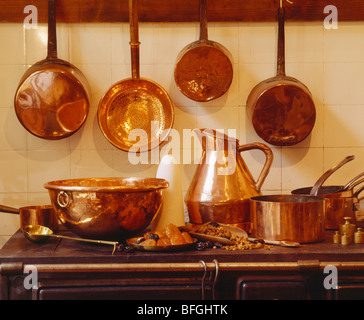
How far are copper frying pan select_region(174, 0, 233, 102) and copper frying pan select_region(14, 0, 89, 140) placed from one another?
0.46 m

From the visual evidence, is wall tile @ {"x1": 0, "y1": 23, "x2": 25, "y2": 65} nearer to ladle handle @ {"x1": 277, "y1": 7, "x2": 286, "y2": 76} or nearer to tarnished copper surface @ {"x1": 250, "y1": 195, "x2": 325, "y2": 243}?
ladle handle @ {"x1": 277, "y1": 7, "x2": 286, "y2": 76}

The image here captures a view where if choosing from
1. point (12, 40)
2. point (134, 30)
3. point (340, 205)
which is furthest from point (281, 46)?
point (12, 40)

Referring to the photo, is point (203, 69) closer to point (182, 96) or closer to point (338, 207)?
point (182, 96)

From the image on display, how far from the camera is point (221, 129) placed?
2.26m

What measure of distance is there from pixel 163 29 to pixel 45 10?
56 cm

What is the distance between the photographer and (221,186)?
1.88 meters

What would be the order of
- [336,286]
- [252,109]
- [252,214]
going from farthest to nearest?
1. [252,109]
2. [252,214]
3. [336,286]

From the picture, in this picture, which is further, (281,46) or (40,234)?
(281,46)

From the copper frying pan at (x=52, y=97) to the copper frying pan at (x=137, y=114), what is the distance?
12cm

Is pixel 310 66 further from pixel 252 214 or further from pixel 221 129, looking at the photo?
pixel 252 214

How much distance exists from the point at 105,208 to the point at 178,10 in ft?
3.53

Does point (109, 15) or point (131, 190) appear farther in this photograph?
point (109, 15)

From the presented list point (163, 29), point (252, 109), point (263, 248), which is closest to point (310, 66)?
point (252, 109)

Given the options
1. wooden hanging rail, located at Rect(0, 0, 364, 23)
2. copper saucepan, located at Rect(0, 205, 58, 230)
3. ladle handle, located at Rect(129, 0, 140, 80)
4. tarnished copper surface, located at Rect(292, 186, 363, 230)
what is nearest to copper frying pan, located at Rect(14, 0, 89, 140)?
wooden hanging rail, located at Rect(0, 0, 364, 23)
